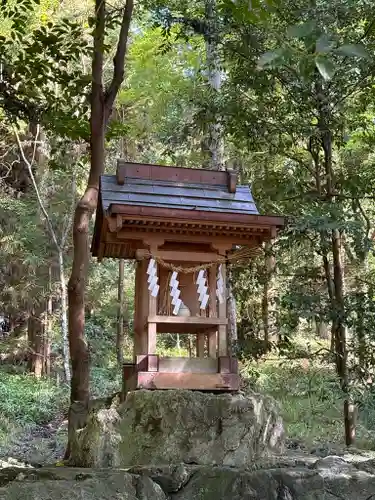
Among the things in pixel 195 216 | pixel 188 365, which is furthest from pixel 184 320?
Answer: pixel 195 216

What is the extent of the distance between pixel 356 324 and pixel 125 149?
30.9ft

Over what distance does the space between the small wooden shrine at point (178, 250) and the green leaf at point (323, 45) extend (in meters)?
3.15

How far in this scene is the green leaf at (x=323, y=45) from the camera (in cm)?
138

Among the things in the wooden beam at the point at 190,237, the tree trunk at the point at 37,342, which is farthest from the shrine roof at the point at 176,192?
the tree trunk at the point at 37,342

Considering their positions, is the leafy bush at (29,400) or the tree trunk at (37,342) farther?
the tree trunk at (37,342)

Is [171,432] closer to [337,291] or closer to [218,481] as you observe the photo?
[218,481]

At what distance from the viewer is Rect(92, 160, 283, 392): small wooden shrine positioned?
460cm

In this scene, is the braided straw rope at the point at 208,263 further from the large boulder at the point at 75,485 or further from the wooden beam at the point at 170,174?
the large boulder at the point at 75,485

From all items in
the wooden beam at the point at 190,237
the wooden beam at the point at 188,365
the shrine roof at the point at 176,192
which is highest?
the shrine roof at the point at 176,192

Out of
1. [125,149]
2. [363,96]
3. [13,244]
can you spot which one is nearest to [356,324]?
[363,96]

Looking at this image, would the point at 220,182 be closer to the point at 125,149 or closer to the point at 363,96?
the point at 363,96

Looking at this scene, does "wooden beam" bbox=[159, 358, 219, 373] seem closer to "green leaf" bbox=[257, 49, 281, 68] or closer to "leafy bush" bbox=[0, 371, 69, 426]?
"green leaf" bbox=[257, 49, 281, 68]

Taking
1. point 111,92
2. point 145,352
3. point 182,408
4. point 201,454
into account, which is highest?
point 111,92

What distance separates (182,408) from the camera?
4.37m
